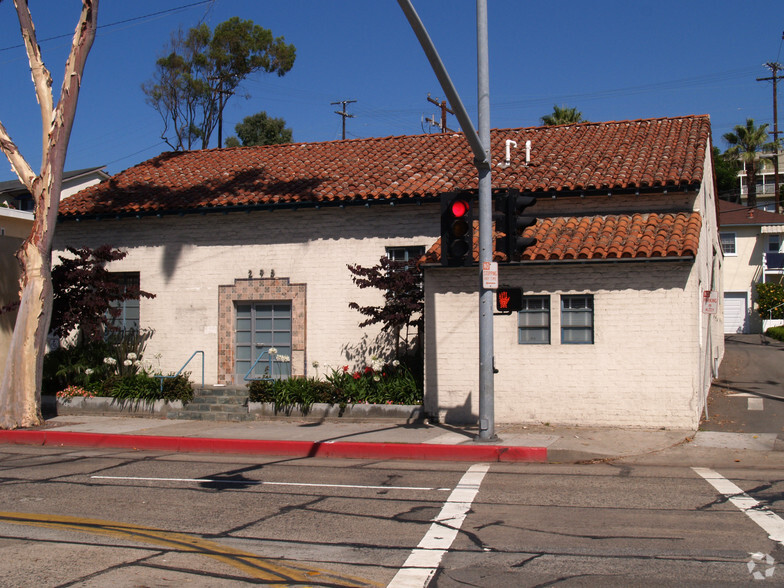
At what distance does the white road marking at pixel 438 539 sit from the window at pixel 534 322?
204 inches

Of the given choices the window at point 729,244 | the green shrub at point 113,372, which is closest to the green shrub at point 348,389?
the green shrub at point 113,372

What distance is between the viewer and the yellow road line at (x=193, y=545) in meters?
6.27

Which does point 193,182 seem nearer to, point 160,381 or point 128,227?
point 128,227

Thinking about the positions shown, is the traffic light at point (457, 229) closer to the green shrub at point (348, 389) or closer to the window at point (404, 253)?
the green shrub at point (348, 389)

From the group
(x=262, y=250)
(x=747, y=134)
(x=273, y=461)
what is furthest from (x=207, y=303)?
(x=747, y=134)

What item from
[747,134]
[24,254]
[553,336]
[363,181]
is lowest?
[553,336]

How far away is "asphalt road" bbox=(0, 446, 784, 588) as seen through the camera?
6.38 meters

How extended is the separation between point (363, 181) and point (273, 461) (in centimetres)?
844

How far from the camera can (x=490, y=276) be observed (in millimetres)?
13086

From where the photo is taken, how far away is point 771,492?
9516 mm

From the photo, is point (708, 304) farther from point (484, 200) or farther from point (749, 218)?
point (749, 218)

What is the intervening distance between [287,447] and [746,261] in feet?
140

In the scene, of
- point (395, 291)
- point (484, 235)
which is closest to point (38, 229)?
point (395, 291)

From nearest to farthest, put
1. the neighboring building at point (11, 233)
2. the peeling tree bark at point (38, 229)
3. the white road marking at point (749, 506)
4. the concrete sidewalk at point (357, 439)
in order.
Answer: the white road marking at point (749, 506), the concrete sidewalk at point (357, 439), the peeling tree bark at point (38, 229), the neighboring building at point (11, 233)
